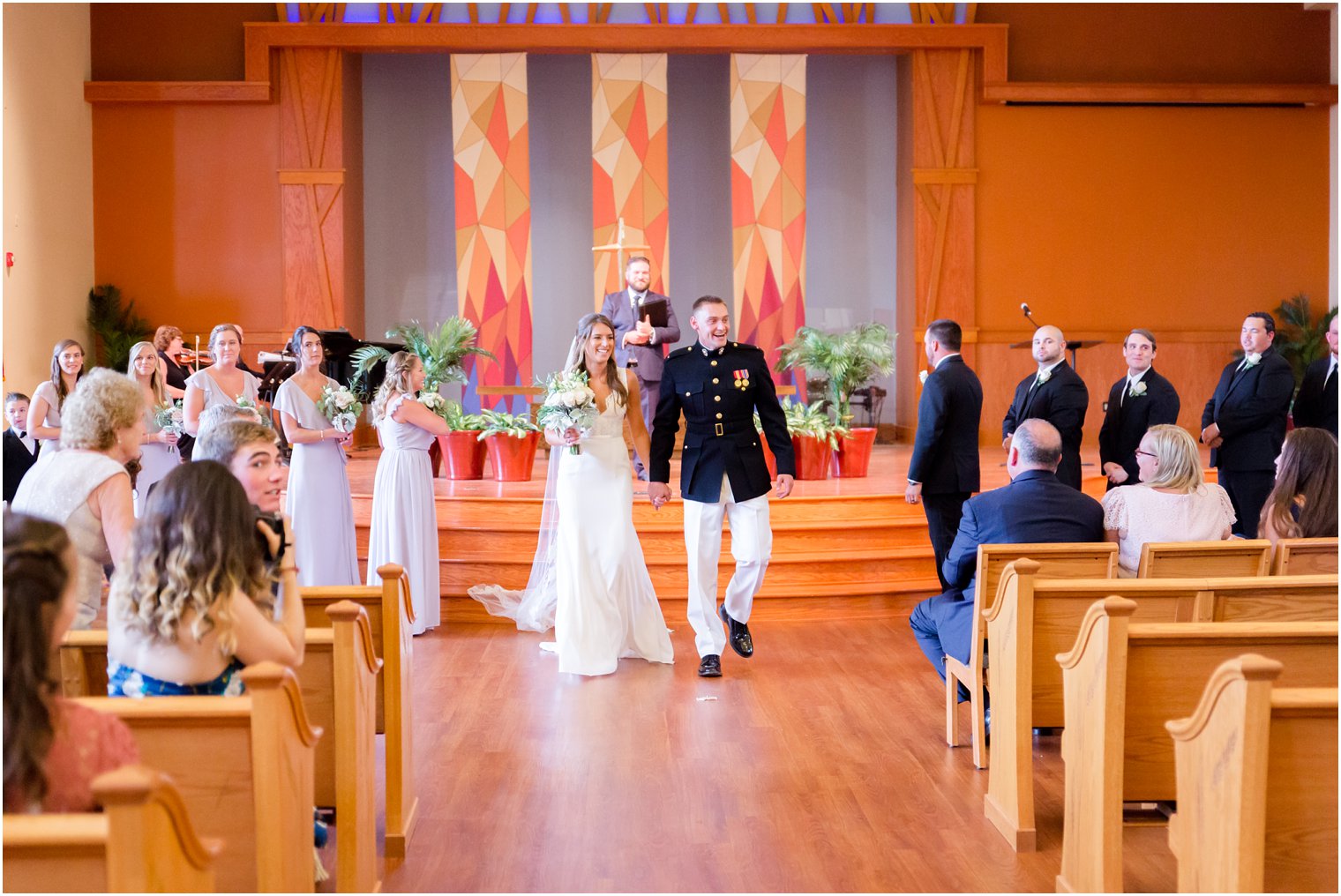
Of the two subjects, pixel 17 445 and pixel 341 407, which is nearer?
pixel 341 407

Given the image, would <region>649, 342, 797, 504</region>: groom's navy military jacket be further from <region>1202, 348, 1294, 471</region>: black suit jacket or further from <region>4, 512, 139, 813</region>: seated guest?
<region>4, 512, 139, 813</region>: seated guest

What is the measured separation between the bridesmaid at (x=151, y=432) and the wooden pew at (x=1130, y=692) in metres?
4.98

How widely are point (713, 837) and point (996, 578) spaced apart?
1.32 m

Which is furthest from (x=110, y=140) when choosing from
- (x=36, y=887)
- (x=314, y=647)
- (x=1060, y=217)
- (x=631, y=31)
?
(x=36, y=887)

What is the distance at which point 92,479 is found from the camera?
3166mm

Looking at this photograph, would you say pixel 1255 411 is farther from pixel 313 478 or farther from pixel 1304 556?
pixel 313 478

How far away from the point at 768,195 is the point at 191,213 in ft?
18.0

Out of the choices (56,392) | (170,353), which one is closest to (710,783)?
(56,392)

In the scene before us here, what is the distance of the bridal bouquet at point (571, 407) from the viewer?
518 centimetres

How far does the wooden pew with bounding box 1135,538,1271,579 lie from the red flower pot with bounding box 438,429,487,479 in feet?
16.3

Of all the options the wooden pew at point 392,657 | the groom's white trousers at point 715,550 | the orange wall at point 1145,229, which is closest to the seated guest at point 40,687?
the wooden pew at point 392,657

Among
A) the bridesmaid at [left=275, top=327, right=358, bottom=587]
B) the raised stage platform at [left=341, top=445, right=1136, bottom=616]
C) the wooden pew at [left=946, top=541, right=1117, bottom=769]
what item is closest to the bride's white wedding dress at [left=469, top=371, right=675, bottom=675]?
the raised stage platform at [left=341, top=445, right=1136, bottom=616]

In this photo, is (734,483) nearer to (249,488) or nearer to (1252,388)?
(249,488)

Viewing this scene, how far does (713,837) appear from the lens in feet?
11.0
